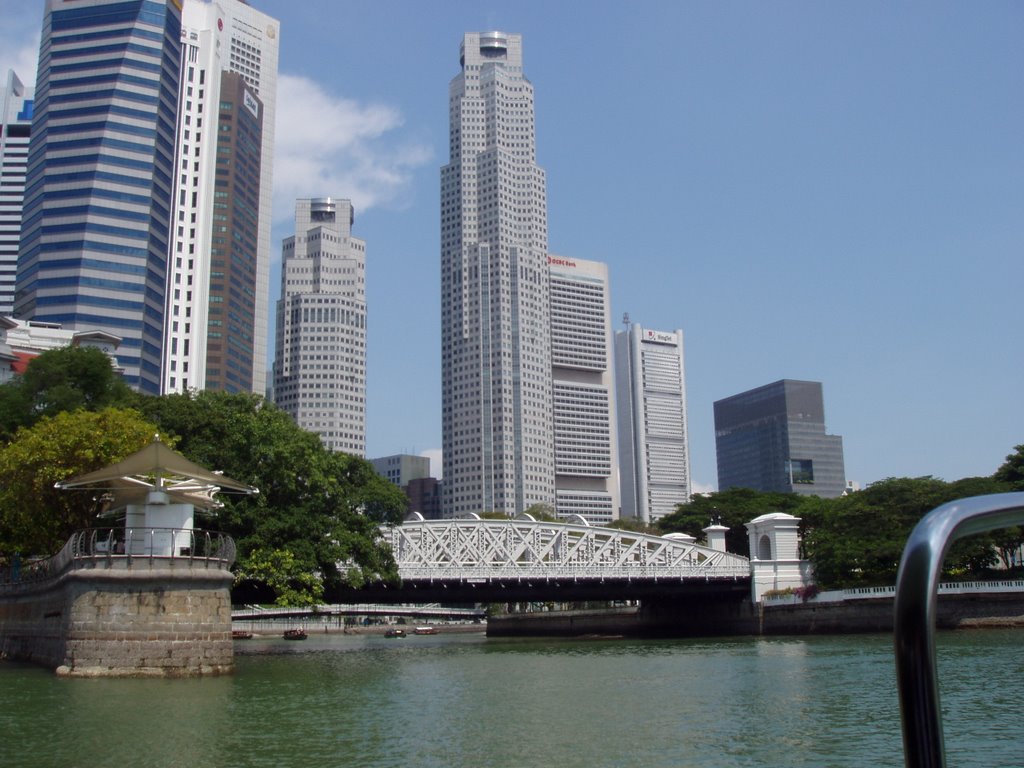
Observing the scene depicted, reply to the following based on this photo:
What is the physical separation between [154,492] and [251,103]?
165256mm

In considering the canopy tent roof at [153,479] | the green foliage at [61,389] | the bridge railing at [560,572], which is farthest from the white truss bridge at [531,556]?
the canopy tent roof at [153,479]

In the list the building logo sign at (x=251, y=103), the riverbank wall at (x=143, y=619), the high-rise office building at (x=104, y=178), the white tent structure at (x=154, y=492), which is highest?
the building logo sign at (x=251, y=103)

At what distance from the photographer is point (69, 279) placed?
123m

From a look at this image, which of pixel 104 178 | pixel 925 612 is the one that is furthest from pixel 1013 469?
pixel 104 178

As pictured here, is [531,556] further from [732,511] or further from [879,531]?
[732,511]

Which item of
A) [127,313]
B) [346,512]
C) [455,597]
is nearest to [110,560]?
[346,512]

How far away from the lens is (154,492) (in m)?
32.8

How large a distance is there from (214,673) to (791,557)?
49620mm

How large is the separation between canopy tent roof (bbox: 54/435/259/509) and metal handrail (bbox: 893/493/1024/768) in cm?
3221

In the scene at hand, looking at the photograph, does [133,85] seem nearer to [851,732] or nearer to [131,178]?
[131,178]

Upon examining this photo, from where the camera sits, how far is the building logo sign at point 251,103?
17975 cm

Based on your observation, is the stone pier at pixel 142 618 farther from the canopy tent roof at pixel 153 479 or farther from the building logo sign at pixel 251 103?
the building logo sign at pixel 251 103

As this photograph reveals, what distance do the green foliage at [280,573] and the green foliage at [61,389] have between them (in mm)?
12842

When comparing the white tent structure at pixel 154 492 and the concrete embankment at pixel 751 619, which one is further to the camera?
the concrete embankment at pixel 751 619
